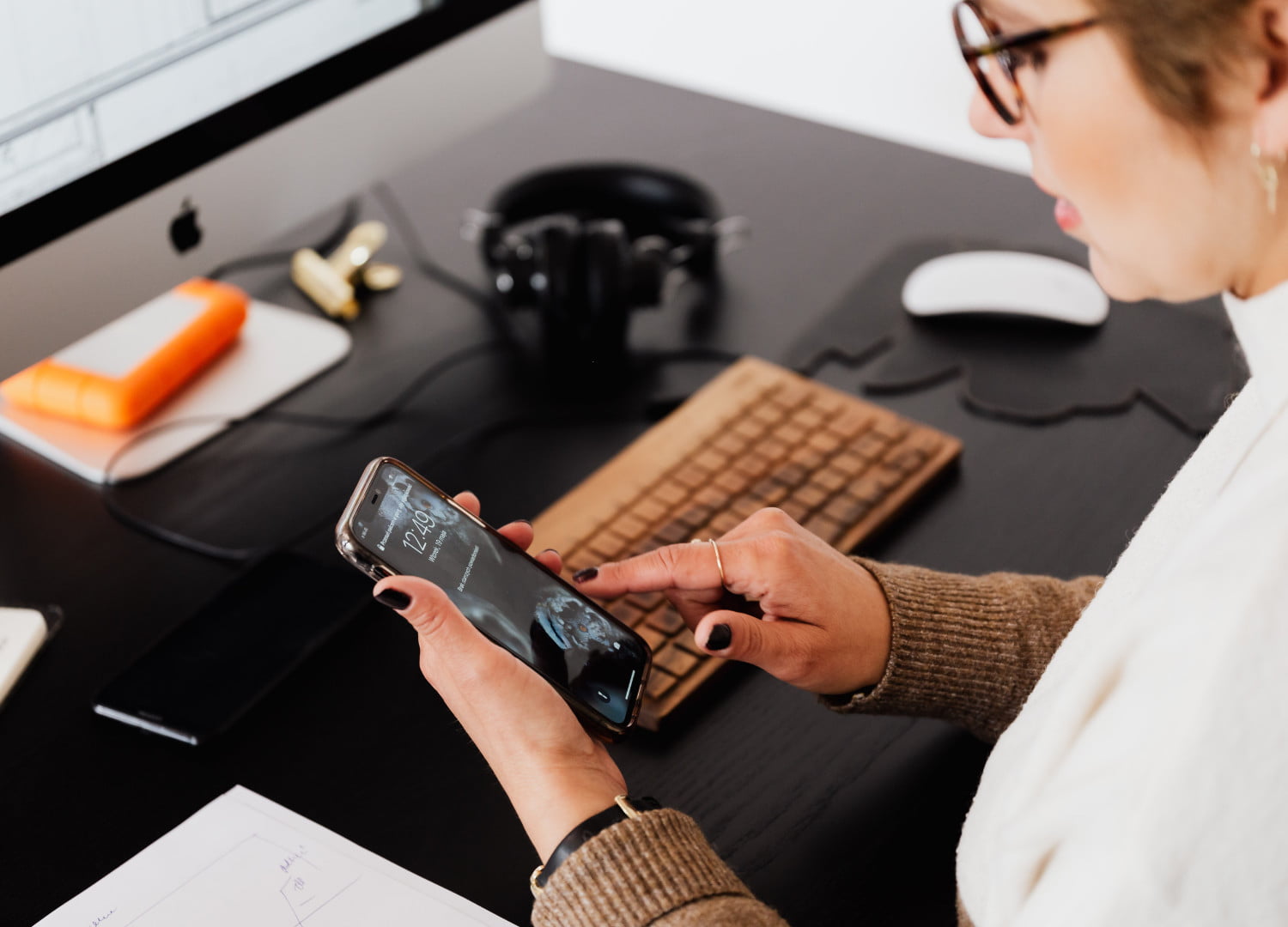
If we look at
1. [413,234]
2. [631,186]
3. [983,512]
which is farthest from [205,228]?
[983,512]

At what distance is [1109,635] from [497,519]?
428 mm

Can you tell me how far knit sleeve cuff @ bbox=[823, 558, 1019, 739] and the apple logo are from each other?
46 cm

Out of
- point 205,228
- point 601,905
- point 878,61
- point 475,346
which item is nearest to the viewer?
point 601,905

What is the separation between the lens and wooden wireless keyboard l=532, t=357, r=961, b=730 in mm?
770

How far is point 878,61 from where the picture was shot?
259 cm

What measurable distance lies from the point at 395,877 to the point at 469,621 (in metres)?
0.12

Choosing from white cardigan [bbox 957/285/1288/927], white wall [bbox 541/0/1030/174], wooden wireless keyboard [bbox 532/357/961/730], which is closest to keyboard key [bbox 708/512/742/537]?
wooden wireless keyboard [bbox 532/357/961/730]

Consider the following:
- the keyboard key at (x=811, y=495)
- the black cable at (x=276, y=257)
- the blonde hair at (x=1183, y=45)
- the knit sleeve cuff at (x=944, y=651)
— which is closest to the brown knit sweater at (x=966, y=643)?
the knit sleeve cuff at (x=944, y=651)

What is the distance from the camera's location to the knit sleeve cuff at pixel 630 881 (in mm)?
542

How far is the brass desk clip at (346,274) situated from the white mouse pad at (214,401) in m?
0.02

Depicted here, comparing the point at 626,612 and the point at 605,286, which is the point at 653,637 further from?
the point at 605,286

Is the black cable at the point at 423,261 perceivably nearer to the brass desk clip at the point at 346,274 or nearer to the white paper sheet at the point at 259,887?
the brass desk clip at the point at 346,274

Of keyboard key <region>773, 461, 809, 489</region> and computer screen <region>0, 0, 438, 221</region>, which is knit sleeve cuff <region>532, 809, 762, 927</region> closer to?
keyboard key <region>773, 461, 809, 489</region>

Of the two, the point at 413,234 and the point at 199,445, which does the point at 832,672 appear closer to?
the point at 199,445
